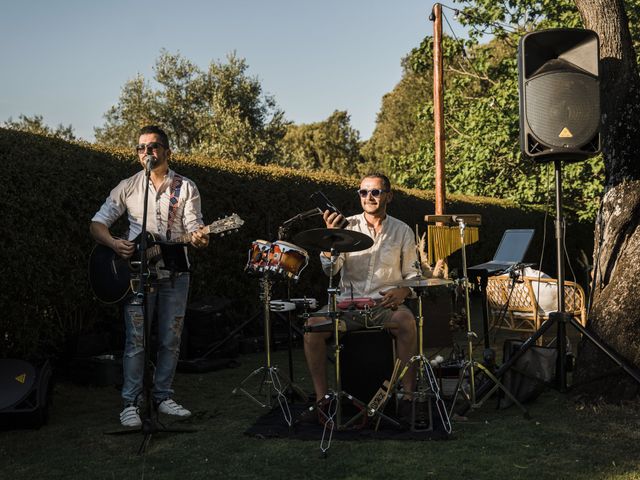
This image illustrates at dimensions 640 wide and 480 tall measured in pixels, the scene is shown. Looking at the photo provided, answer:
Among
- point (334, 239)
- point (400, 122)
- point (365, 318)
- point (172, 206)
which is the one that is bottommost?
point (365, 318)

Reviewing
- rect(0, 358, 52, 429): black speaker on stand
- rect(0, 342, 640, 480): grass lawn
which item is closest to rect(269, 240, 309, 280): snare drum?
rect(0, 342, 640, 480): grass lawn

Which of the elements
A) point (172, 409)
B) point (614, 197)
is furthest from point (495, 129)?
point (172, 409)

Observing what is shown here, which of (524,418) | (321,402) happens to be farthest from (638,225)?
(321,402)

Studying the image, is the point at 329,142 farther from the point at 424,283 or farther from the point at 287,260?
the point at 424,283

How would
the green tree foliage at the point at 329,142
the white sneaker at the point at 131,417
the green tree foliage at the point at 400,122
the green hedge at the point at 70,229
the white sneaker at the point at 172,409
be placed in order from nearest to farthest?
the white sneaker at the point at 131,417 → the white sneaker at the point at 172,409 → the green hedge at the point at 70,229 → the green tree foliage at the point at 400,122 → the green tree foliage at the point at 329,142

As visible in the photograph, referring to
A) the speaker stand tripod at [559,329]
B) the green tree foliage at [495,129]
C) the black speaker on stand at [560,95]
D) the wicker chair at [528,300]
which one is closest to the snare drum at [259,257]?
the speaker stand tripod at [559,329]

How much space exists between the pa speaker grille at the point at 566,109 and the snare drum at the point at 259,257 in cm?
207

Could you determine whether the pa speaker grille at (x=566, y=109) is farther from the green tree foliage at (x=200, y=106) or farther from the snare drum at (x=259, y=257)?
the green tree foliage at (x=200, y=106)

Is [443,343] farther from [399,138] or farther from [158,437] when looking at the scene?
[399,138]

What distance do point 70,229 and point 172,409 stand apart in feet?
6.63

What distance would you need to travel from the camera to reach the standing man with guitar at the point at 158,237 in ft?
15.6

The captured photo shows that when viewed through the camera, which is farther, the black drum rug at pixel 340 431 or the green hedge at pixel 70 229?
the green hedge at pixel 70 229

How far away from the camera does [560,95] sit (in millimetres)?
4980

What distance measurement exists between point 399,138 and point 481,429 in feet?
119
